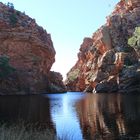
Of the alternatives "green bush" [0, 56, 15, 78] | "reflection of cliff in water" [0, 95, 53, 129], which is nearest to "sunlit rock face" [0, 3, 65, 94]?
"green bush" [0, 56, 15, 78]

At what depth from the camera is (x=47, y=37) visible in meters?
170

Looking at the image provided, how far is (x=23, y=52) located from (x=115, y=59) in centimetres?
4030

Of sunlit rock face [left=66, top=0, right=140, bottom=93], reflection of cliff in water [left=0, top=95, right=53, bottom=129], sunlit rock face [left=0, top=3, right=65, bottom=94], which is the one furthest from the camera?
sunlit rock face [left=0, top=3, right=65, bottom=94]

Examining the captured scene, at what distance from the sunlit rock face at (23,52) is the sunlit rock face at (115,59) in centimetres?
2482

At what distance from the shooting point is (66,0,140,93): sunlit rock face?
446 ft

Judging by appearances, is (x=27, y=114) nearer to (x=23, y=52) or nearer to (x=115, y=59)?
(x=115, y=59)

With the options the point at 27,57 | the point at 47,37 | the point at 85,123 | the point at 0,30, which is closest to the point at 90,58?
the point at 47,37

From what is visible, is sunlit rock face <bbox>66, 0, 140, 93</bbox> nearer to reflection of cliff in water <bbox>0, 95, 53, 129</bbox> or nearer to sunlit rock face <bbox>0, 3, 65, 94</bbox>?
sunlit rock face <bbox>0, 3, 65, 94</bbox>

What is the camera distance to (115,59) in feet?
486

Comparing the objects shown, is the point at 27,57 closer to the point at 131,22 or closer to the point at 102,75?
the point at 102,75

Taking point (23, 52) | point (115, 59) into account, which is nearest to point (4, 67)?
point (23, 52)

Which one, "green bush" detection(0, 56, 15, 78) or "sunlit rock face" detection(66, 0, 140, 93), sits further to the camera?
"sunlit rock face" detection(66, 0, 140, 93)

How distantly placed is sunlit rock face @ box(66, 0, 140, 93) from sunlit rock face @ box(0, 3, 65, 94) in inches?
977

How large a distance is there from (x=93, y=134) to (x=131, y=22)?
144763 mm
